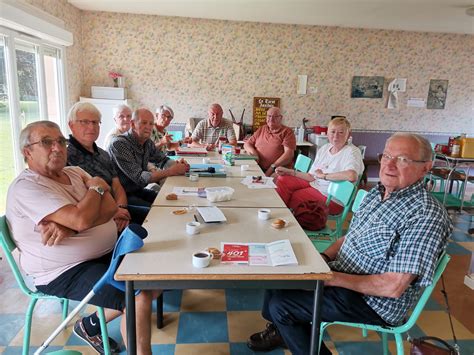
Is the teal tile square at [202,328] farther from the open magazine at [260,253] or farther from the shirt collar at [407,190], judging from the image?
the shirt collar at [407,190]

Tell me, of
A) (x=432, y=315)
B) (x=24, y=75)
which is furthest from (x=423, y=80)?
(x=24, y=75)

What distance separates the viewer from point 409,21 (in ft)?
17.2

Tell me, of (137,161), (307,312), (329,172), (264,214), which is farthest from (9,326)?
(329,172)

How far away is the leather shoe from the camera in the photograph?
6.18 ft

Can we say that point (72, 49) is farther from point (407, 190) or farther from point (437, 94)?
point (437, 94)

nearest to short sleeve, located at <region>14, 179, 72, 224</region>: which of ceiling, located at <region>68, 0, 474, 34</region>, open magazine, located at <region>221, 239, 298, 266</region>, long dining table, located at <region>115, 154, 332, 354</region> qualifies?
long dining table, located at <region>115, 154, 332, 354</region>

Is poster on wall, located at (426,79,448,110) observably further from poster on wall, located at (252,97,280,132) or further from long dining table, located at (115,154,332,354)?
long dining table, located at (115,154,332,354)

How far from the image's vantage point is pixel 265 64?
588cm

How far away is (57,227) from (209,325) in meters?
1.06

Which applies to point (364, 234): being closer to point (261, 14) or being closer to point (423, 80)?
point (261, 14)

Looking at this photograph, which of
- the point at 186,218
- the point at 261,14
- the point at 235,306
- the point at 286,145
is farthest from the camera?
the point at 261,14

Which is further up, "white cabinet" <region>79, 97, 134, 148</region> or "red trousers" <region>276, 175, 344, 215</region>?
"white cabinet" <region>79, 97, 134, 148</region>

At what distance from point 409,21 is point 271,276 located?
5.38m

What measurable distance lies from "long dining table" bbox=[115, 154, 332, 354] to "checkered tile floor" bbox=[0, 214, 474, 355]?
0.66m
